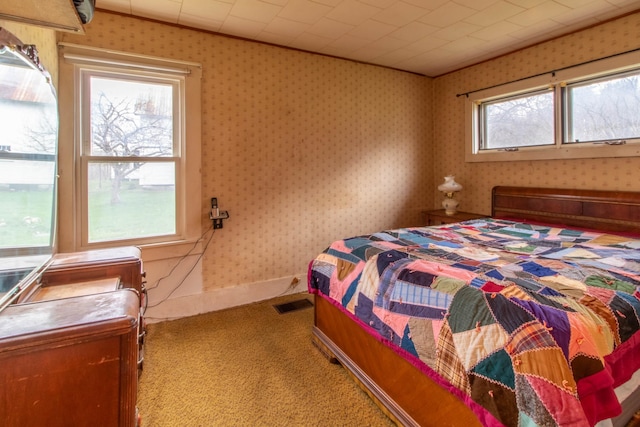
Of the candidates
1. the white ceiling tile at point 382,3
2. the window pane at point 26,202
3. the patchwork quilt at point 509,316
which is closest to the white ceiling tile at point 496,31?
the white ceiling tile at point 382,3

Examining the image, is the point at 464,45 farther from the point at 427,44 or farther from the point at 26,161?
the point at 26,161

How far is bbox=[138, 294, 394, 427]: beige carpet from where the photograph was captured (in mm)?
1744

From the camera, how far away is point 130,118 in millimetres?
2740

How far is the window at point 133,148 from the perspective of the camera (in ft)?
8.41

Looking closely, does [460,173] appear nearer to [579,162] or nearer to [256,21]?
[579,162]

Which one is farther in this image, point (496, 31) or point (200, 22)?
point (496, 31)

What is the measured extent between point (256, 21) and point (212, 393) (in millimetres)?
2835

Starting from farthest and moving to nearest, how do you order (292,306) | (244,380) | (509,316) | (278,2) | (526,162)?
(526,162) → (292,306) → (278,2) → (244,380) → (509,316)

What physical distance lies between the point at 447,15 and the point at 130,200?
121 inches

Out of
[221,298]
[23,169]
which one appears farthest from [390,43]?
[23,169]

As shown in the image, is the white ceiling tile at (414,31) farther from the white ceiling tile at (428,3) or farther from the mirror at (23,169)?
the mirror at (23,169)

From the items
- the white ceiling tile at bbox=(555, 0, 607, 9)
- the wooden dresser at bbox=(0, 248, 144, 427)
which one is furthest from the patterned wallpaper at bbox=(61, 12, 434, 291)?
the wooden dresser at bbox=(0, 248, 144, 427)

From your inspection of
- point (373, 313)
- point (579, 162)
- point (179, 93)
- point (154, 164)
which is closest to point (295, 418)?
point (373, 313)

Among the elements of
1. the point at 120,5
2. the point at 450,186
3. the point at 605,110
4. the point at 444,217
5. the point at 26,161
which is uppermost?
the point at 120,5
